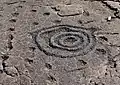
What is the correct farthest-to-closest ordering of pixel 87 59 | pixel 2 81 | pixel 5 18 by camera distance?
pixel 5 18 → pixel 87 59 → pixel 2 81

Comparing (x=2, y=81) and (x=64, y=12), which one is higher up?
(x=64, y=12)

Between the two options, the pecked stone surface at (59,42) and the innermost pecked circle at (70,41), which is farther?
the innermost pecked circle at (70,41)

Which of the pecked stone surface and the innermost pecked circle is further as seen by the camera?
the innermost pecked circle

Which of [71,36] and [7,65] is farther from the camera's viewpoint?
[71,36]

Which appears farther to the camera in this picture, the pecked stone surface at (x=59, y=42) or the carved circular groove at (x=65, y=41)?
the carved circular groove at (x=65, y=41)

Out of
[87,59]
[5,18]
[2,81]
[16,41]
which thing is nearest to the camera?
[2,81]

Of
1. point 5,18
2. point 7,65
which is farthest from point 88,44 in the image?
point 5,18

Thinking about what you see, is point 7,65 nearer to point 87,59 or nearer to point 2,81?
point 2,81

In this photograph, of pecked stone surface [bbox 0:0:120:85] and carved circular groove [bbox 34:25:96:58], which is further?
carved circular groove [bbox 34:25:96:58]
